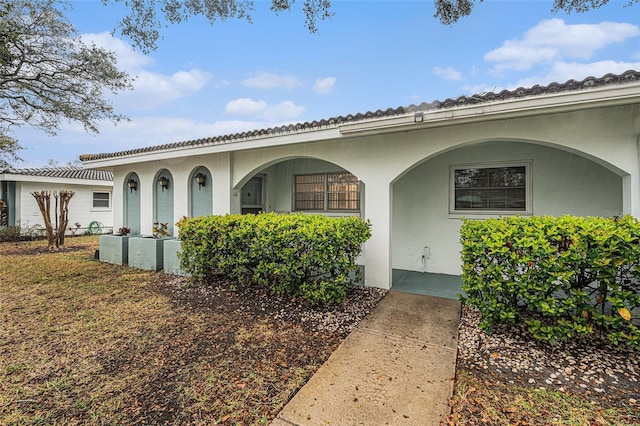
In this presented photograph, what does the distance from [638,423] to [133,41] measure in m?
8.65

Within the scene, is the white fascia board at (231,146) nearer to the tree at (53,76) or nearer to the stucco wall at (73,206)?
the tree at (53,76)

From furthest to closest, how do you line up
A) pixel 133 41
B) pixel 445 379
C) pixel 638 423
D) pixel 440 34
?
pixel 440 34
pixel 133 41
pixel 445 379
pixel 638 423

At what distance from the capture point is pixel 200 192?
8867 millimetres

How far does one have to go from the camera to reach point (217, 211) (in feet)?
27.5

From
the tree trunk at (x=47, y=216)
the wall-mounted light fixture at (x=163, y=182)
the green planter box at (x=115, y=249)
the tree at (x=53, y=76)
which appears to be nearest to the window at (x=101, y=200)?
the tree trunk at (x=47, y=216)

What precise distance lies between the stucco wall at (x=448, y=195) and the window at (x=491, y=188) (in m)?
0.14

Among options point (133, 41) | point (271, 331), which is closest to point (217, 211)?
point (133, 41)

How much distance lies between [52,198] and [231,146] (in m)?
16.4

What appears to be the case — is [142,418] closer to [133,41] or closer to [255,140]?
[255,140]

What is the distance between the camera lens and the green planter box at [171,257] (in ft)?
24.9

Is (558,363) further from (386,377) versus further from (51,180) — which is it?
(51,180)

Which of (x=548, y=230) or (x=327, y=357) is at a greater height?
(x=548, y=230)

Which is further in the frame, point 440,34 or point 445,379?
point 440,34

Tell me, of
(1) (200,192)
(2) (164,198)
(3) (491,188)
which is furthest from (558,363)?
(2) (164,198)
